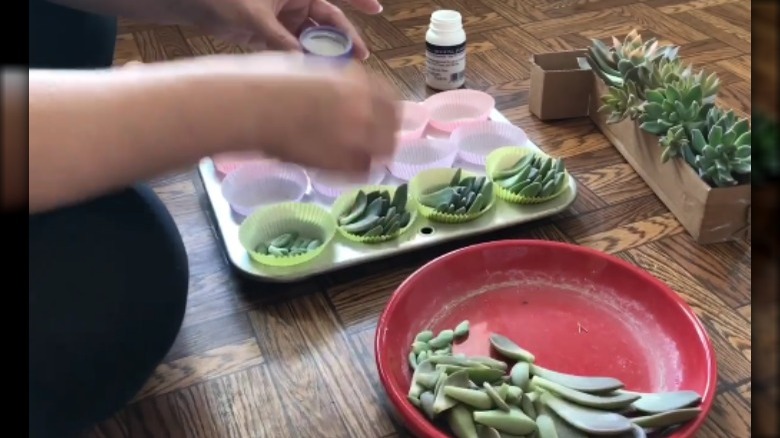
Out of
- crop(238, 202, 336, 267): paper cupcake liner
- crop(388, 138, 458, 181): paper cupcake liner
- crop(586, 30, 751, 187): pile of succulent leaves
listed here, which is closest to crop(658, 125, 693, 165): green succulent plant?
crop(586, 30, 751, 187): pile of succulent leaves

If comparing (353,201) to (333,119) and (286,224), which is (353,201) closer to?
(286,224)

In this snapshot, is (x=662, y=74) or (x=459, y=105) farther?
(x=459, y=105)

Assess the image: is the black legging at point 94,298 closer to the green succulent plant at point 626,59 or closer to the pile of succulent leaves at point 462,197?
the pile of succulent leaves at point 462,197

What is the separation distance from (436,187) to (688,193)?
259 millimetres

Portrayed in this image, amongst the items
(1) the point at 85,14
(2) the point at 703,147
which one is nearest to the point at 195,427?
(1) the point at 85,14

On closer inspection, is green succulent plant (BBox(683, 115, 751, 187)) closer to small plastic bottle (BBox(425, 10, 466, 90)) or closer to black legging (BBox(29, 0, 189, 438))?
small plastic bottle (BBox(425, 10, 466, 90))

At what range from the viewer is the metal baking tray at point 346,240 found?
73 cm

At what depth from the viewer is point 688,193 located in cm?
77

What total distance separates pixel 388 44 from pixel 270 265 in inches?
23.6

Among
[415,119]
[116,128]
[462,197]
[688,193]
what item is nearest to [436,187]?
A: [462,197]

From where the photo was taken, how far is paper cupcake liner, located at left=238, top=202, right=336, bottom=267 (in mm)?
757

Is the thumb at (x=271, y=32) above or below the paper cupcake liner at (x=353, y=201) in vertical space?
above

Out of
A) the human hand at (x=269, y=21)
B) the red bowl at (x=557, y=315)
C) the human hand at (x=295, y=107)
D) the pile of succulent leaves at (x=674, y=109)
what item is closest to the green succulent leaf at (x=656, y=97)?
the pile of succulent leaves at (x=674, y=109)

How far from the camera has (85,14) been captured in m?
0.71
